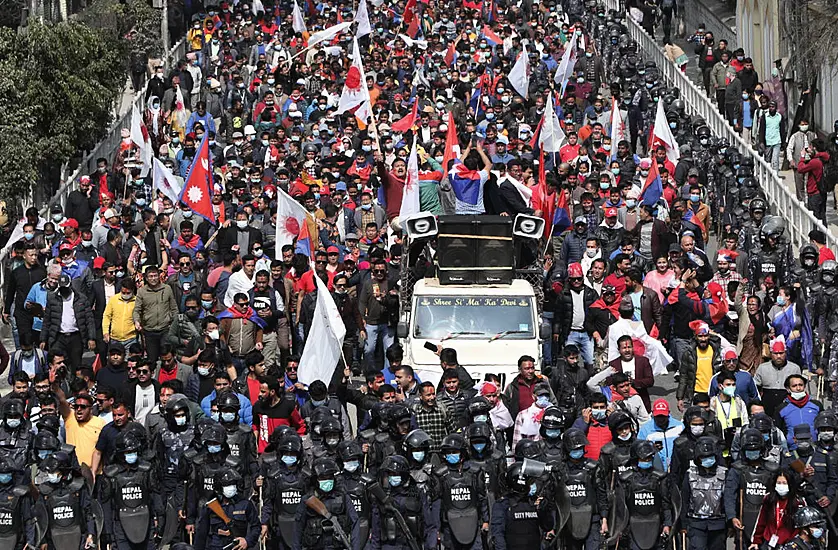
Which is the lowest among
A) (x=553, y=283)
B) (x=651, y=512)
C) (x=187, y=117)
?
(x=651, y=512)

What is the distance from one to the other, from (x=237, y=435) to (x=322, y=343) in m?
3.13

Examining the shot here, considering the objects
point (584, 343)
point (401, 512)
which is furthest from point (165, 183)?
point (401, 512)

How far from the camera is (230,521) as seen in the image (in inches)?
709

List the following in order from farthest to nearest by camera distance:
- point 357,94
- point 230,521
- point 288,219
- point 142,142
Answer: point 357,94
point 142,142
point 288,219
point 230,521

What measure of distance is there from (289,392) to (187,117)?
18.1 metres

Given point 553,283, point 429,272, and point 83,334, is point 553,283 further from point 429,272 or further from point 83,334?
point 83,334

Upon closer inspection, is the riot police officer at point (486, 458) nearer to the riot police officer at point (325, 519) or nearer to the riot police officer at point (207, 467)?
the riot police officer at point (325, 519)

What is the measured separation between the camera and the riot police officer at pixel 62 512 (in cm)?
1784

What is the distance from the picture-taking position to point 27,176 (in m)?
33.6

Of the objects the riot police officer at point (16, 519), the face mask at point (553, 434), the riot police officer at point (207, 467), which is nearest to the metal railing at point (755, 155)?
the face mask at point (553, 434)

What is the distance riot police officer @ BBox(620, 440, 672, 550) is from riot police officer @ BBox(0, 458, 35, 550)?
4.76 metres

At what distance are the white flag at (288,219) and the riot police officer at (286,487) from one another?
793cm

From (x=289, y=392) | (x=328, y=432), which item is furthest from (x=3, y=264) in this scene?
(x=328, y=432)

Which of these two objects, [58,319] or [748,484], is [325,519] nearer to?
[748,484]
